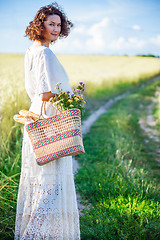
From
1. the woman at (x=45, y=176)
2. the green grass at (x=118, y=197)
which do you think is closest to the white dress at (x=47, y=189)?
the woman at (x=45, y=176)

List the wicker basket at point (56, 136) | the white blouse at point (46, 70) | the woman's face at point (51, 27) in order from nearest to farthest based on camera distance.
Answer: the wicker basket at point (56, 136), the white blouse at point (46, 70), the woman's face at point (51, 27)

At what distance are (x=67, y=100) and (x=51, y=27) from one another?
2.08 feet

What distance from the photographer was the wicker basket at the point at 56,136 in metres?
2.01

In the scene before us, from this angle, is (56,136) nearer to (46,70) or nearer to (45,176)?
(45,176)

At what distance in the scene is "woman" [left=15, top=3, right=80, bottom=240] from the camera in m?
2.16

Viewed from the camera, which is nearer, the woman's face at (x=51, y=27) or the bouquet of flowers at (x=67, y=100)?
the bouquet of flowers at (x=67, y=100)

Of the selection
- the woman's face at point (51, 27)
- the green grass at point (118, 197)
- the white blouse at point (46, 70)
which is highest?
the woman's face at point (51, 27)

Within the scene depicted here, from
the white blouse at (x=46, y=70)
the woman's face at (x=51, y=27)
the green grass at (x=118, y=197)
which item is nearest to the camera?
the white blouse at (x=46, y=70)

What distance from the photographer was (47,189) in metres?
2.19

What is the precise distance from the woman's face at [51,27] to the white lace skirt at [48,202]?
1.85 feet

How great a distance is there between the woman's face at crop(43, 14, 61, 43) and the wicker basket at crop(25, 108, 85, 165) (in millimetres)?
697

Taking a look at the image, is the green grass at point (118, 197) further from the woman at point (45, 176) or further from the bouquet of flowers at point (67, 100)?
the bouquet of flowers at point (67, 100)

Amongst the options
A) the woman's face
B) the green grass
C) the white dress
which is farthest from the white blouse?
the green grass

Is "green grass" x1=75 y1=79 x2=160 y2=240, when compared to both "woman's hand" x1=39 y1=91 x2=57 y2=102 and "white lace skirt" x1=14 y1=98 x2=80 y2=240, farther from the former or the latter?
"woman's hand" x1=39 y1=91 x2=57 y2=102
